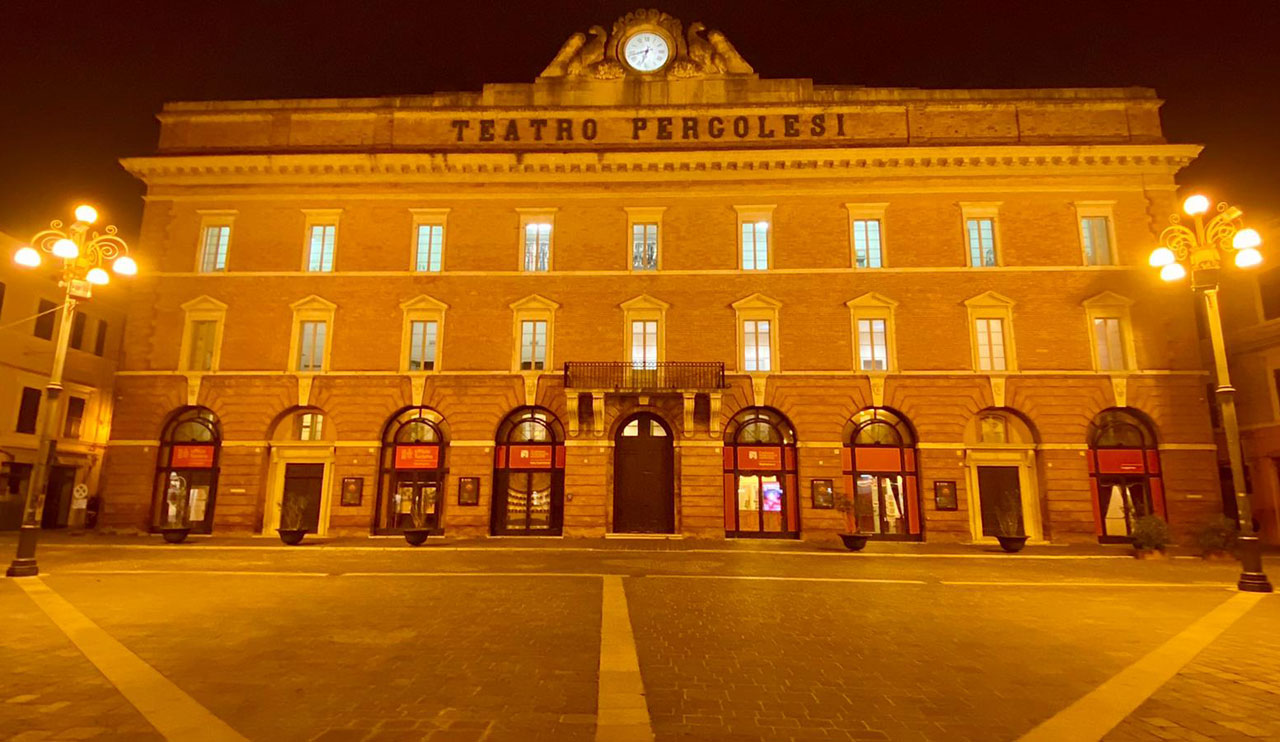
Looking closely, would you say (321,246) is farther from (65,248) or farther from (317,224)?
(65,248)

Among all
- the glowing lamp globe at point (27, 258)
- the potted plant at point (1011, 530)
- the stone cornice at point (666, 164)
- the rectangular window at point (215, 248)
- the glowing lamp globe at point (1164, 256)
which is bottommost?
the potted plant at point (1011, 530)

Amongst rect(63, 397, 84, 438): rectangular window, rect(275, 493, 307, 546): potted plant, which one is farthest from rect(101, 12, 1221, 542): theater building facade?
rect(63, 397, 84, 438): rectangular window

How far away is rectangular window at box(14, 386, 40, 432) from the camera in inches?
971

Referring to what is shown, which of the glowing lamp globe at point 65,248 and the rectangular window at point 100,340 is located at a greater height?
the rectangular window at point 100,340

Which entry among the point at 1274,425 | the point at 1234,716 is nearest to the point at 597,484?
the point at 1234,716

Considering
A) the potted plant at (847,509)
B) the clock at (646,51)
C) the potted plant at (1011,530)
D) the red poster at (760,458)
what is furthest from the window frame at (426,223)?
the potted plant at (1011,530)

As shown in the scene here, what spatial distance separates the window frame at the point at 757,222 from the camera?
24.0 metres

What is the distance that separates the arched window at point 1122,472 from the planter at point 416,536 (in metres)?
22.9

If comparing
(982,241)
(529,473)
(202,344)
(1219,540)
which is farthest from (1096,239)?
(202,344)

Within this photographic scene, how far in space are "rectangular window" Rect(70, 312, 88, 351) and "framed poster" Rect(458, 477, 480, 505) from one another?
775 inches

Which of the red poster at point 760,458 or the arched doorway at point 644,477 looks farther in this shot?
the red poster at point 760,458

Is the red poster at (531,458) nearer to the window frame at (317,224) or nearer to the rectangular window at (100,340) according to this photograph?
the window frame at (317,224)

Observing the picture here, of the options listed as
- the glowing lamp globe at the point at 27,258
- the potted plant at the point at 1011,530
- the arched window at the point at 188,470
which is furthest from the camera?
the arched window at the point at 188,470

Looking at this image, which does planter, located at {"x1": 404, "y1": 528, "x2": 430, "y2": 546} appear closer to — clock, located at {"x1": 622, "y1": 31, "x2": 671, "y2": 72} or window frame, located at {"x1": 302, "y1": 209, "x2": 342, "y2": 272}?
window frame, located at {"x1": 302, "y1": 209, "x2": 342, "y2": 272}
